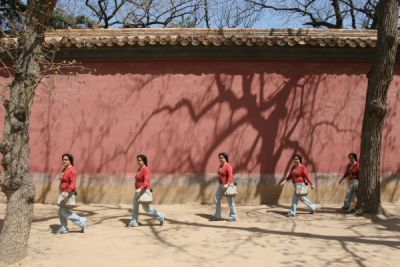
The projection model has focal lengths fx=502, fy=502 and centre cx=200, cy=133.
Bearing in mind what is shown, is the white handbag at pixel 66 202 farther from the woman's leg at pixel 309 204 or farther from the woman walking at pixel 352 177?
the woman walking at pixel 352 177

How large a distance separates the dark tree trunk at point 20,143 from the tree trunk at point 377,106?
608cm

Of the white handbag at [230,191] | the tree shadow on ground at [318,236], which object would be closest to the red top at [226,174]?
the white handbag at [230,191]

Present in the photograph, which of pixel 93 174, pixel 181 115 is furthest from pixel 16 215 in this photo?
pixel 181 115

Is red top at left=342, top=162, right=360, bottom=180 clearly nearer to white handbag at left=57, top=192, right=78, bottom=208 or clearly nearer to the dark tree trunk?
white handbag at left=57, top=192, right=78, bottom=208

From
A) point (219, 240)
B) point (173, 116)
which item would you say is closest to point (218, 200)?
point (219, 240)

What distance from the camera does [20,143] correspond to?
21.4 feet

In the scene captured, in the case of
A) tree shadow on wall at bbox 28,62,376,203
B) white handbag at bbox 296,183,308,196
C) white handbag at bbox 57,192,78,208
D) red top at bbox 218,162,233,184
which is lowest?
white handbag at bbox 57,192,78,208

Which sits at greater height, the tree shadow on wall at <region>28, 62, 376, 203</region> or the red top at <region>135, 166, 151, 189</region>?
the tree shadow on wall at <region>28, 62, 376, 203</region>

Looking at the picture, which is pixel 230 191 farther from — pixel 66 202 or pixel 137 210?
pixel 66 202

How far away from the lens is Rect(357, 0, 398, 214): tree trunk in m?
9.37

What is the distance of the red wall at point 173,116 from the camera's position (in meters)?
10.9

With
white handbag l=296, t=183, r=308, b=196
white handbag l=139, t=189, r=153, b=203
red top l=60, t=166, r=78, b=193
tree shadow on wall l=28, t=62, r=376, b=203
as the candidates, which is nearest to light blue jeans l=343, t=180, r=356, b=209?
white handbag l=296, t=183, r=308, b=196

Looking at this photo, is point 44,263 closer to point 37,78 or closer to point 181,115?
point 37,78

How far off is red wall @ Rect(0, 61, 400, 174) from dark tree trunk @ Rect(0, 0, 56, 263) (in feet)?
14.1
